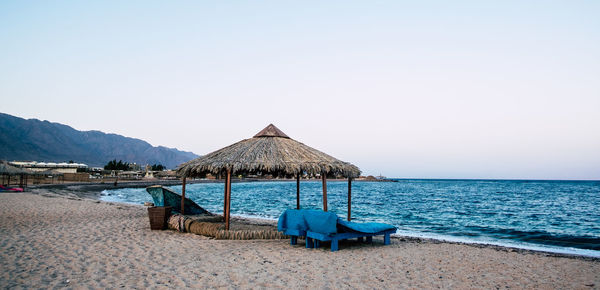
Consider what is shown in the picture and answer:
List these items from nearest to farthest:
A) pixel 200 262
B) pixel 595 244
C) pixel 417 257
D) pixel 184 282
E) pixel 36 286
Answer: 1. pixel 36 286
2. pixel 184 282
3. pixel 200 262
4. pixel 417 257
5. pixel 595 244

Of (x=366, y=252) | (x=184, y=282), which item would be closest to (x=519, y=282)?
(x=366, y=252)

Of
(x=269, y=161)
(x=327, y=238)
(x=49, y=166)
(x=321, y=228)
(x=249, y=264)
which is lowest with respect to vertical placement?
(x=249, y=264)

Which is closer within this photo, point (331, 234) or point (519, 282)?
point (519, 282)

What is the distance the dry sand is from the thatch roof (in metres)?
1.73

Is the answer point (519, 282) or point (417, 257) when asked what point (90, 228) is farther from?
point (519, 282)

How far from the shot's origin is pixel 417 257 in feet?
23.7

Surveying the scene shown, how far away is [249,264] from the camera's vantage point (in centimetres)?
619

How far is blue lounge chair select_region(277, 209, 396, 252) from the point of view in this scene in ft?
24.1

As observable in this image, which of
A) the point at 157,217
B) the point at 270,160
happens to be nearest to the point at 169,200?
the point at 157,217

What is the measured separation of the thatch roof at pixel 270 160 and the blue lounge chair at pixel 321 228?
1.20m

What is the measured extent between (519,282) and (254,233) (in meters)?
5.48

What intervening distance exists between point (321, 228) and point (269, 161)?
215cm

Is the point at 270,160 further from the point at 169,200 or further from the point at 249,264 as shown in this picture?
the point at 169,200

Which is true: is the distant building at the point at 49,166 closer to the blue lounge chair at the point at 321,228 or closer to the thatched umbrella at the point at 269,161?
the thatched umbrella at the point at 269,161
